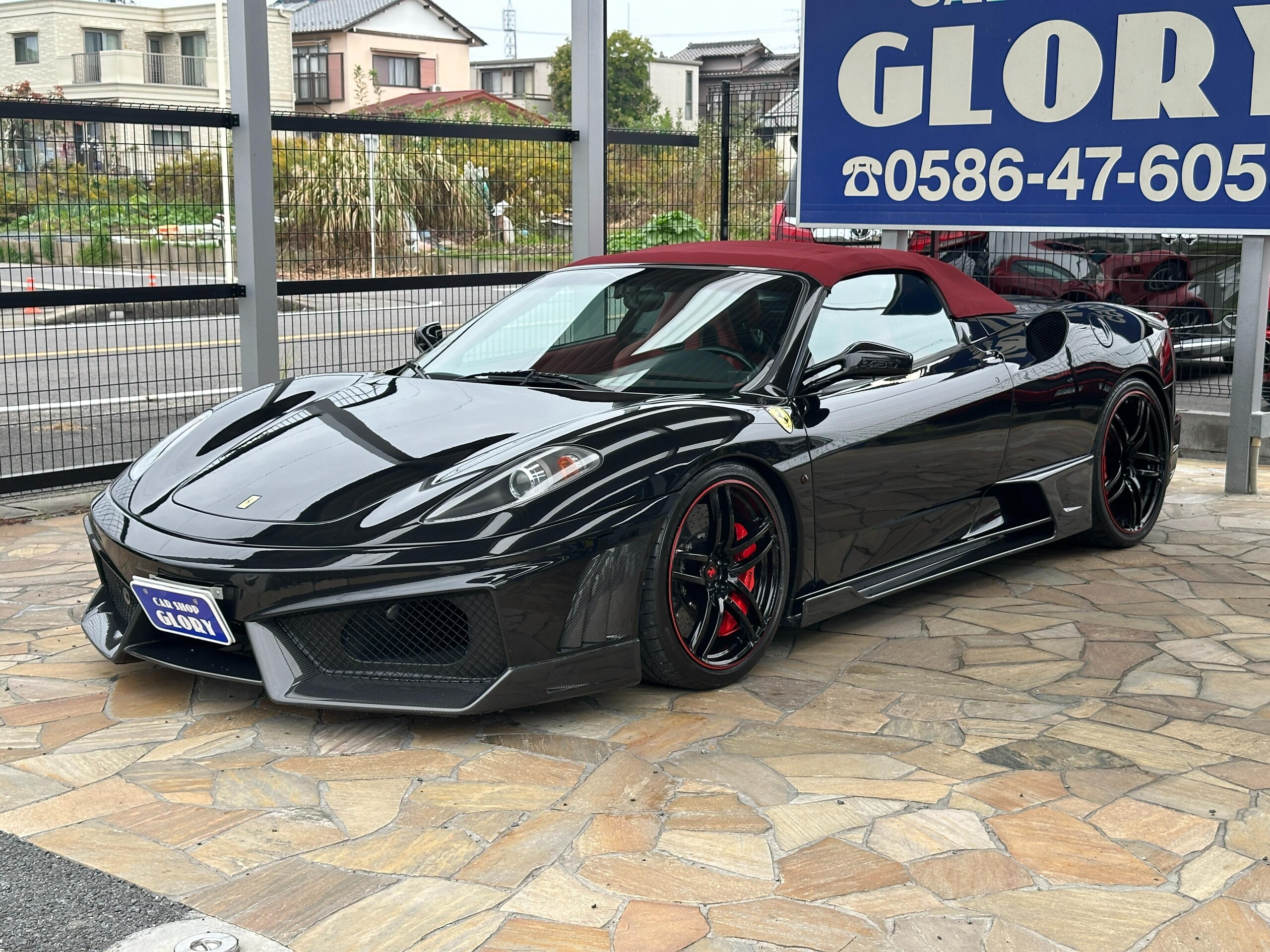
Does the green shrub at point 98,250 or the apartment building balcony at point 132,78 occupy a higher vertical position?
the apartment building balcony at point 132,78

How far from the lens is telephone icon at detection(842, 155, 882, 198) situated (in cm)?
781

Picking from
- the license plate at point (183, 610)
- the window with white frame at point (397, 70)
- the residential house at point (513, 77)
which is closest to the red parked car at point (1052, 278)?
the license plate at point (183, 610)

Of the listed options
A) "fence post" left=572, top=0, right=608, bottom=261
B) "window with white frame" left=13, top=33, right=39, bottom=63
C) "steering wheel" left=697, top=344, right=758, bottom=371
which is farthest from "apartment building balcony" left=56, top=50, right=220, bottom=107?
"steering wheel" left=697, top=344, right=758, bottom=371

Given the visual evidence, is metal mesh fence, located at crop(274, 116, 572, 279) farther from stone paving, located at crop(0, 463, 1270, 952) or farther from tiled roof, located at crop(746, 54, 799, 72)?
tiled roof, located at crop(746, 54, 799, 72)

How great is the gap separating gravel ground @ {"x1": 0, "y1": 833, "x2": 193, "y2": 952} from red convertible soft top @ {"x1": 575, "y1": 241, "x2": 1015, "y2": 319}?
2843mm

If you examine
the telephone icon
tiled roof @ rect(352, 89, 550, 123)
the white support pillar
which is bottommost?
the white support pillar

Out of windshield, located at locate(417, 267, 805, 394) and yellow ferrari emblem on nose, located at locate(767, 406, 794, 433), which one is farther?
windshield, located at locate(417, 267, 805, 394)

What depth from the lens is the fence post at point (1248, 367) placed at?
22.9 feet

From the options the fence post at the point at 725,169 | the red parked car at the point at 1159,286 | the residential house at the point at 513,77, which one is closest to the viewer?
the red parked car at the point at 1159,286

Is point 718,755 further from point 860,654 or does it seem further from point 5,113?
point 5,113

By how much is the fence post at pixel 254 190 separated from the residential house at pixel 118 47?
40787 mm

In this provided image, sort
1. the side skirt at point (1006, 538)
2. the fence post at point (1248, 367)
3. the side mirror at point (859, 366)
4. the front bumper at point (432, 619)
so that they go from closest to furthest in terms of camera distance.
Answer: the front bumper at point (432, 619) → the side mirror at point (859, 366) → the side skirt at point (1006, 538) → the fence post at point (1248, 367)

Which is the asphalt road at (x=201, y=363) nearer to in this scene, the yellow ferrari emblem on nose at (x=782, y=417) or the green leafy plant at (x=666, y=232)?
the green leafy plant at (x=666, y=232)

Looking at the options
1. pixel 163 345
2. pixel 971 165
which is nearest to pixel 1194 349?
pixel 971 165
